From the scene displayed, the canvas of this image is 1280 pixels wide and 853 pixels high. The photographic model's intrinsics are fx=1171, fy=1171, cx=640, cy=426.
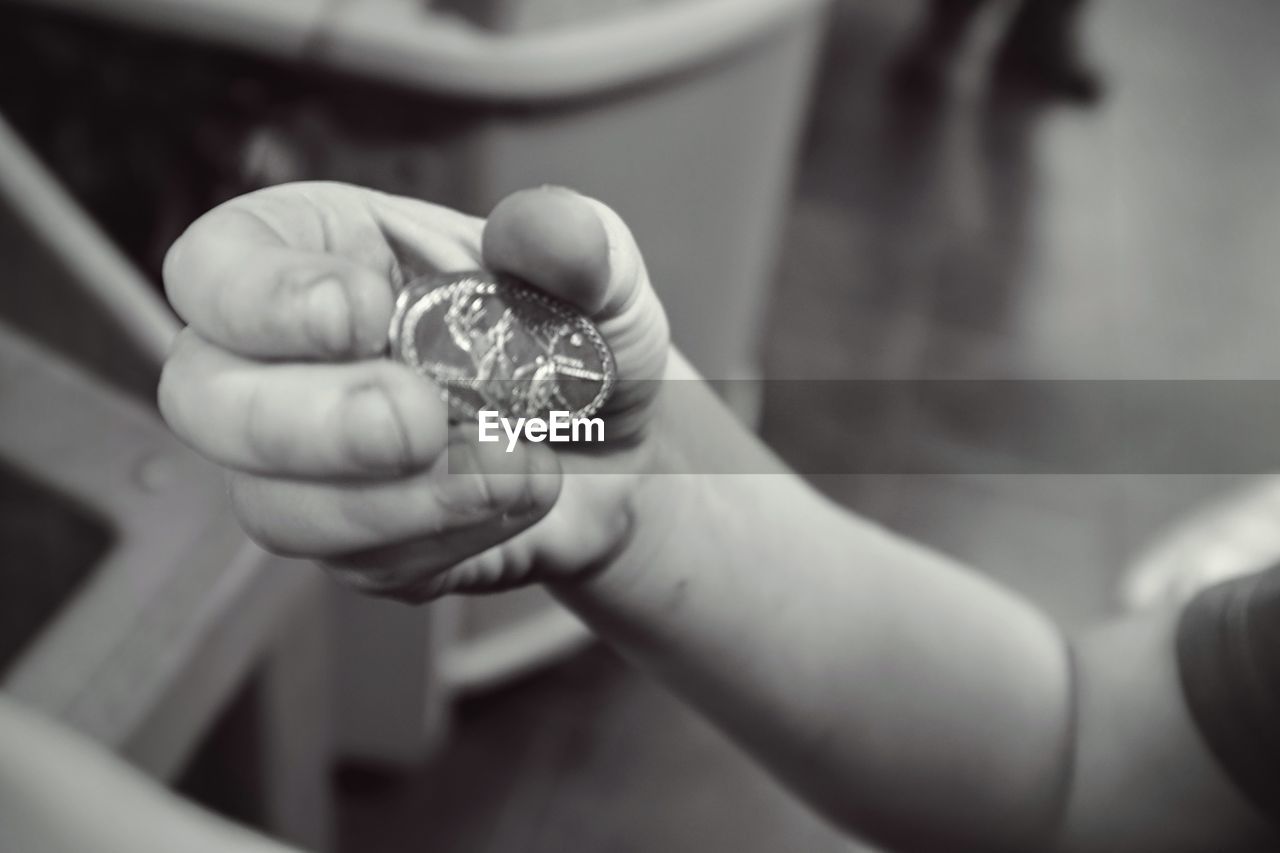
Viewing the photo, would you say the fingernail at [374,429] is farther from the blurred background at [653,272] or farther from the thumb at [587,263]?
the blurred background at [653,272]

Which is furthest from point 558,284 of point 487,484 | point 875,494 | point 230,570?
point 875,494

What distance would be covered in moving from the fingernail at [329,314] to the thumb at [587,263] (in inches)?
2.6

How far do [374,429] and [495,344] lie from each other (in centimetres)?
7

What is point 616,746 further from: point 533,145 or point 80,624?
point 80,624

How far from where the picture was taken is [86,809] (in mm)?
374

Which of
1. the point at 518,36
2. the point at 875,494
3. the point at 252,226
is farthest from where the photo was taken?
the point at 875,494

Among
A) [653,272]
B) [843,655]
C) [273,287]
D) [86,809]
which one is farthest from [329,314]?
[653,272]

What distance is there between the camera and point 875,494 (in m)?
1.50

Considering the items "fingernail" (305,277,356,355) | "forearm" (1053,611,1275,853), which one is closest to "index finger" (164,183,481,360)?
"fingernail" (305,277,356,355)

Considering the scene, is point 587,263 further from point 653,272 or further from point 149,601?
point 653,272

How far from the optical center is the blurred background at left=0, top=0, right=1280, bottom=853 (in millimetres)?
568

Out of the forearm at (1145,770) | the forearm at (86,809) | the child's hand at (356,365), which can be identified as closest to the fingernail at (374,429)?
the child's hand at (356,365)

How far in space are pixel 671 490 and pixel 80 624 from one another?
0.27 metres

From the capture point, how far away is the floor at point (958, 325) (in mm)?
1186
